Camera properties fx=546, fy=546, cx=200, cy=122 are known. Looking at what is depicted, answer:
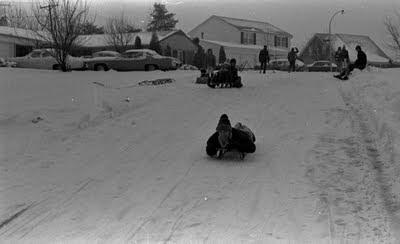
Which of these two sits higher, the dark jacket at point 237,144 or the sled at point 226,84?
the sled at point 226,84

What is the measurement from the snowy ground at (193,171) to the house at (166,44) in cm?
3629

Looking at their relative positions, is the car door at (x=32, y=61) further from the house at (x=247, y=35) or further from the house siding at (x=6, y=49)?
the house at (x=247, y=35)

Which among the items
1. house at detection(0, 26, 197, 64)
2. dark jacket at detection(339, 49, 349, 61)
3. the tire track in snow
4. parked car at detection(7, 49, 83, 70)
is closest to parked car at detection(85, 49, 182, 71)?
parked car at detection(7, 49, 83, 70)

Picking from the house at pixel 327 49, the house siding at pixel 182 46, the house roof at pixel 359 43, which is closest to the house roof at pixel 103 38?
the house siding at pixel 182 46

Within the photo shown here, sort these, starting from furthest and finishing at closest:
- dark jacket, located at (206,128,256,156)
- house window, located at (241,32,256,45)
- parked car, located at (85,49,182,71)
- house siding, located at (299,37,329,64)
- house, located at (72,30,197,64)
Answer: house siding, located at (299,37,329,64) < house window, located at (241,32,256,45) < house, located at (72,30,197,64) < parked car, located at (85,49,182,71) < dark jacket, located at (206,128,256,156)

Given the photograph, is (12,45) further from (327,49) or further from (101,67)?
(327,49)

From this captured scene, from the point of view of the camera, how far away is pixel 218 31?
67.8 m

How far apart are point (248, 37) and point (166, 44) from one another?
54.7 ft

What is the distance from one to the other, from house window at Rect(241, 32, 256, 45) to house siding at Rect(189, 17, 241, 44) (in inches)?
25.3

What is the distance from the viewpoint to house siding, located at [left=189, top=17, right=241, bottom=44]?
6619cm

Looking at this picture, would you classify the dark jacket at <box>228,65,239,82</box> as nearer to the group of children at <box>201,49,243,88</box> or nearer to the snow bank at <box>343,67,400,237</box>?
the group of children at <box>201,49,243,88</box>

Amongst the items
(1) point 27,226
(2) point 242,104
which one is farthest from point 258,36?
(1) point 27,226

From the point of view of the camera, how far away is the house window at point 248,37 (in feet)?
217

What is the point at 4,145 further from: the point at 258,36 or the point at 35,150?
the point at 258,36
